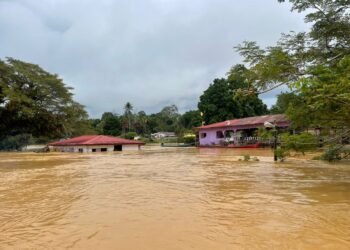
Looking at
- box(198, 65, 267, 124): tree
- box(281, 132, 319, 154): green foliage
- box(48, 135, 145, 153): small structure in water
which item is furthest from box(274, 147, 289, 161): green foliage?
box(198, 65, 267, 124): tree

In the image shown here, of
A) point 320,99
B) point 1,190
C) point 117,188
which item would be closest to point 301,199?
point 320,99

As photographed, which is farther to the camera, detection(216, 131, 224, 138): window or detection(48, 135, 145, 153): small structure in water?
detection(216, 131, 224, 138): window

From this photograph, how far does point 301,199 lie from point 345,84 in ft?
8.75

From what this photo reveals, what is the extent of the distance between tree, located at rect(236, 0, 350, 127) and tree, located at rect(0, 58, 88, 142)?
23842 millimetres

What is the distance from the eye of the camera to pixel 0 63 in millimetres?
28766

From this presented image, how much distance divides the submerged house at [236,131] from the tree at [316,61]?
69.9 feet

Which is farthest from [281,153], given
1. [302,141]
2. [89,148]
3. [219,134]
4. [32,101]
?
[89,148]

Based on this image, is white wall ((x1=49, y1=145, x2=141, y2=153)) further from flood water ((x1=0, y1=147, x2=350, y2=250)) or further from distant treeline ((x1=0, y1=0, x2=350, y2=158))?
flood water ((x1=0, y1=147, x2=350, y2=250))

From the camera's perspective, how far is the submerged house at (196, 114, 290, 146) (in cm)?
3402

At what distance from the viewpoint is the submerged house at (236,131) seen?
3402 cm

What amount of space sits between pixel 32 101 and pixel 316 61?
25887 mm

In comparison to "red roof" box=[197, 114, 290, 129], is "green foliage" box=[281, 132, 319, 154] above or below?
below

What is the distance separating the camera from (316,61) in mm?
10125

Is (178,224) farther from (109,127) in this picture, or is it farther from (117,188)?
(109,127)
